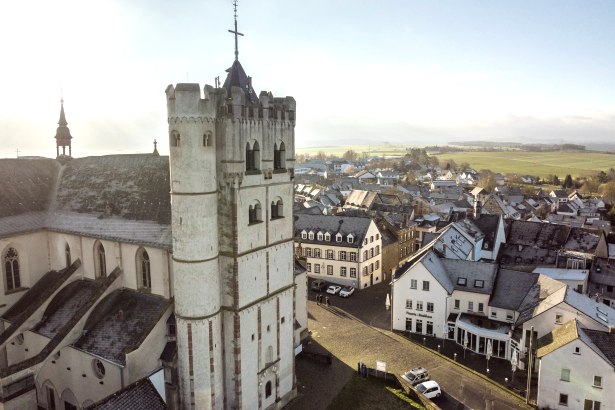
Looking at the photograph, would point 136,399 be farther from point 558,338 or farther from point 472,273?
point 472,273

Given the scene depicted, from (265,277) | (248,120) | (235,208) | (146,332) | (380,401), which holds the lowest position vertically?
(380,401)

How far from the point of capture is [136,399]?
29.4 meters

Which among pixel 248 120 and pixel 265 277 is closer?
pixel 248 120

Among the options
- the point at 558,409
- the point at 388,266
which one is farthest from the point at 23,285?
the point at 388,266

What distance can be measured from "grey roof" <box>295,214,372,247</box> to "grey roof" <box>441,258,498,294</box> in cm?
1653

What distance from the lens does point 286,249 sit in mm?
36812

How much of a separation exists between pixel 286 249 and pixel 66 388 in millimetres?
19133

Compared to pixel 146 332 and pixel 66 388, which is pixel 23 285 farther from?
pixel 146 332

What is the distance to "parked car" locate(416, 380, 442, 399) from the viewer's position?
39.1m

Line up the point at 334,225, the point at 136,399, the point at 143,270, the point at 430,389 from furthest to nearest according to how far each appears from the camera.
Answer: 1. the point at 334,225
2. the point at 430,389
3. the point at 143,270
4. the point at 136,399

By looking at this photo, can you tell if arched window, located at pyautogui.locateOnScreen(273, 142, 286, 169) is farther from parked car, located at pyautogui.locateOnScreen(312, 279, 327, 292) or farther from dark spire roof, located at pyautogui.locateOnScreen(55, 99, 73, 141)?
parked car, located at pyautogui.locateOnScreen(312, 279, 327, 292)

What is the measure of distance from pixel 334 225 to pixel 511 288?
2814 centimetres

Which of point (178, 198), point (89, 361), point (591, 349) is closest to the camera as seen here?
point (178, 198)

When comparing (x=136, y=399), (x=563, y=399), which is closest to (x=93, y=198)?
(x=136, y=399)
